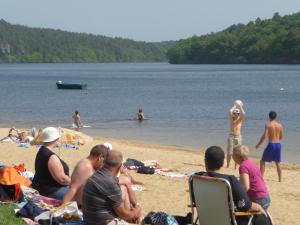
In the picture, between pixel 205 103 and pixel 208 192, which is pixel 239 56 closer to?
pixel 205 103

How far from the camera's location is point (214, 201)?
625 centimetres

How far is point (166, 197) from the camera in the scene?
411 inches

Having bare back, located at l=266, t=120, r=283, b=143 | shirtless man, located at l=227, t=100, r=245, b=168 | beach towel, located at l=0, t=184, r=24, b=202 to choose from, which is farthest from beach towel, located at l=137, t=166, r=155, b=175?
beach towel, located at l=0, t=184, r=24, b=202

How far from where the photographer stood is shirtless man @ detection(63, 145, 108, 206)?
7.52 m

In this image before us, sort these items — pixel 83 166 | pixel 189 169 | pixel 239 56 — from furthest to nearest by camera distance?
pixel 239 56 → pixel 189 169 → pixel 83 166

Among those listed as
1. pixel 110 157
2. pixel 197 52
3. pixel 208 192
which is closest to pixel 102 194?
pixel 110 157

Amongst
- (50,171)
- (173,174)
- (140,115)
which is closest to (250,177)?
(50,171)

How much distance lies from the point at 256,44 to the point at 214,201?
163718mm

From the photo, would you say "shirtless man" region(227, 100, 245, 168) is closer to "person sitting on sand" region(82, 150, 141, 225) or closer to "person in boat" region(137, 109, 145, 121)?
"person sitting on sand" region(82, 150, 141, 225)

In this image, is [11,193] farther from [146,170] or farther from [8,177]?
[146,170]

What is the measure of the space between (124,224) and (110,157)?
695 millimetres

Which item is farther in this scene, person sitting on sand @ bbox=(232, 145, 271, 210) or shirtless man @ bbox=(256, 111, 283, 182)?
shirtless man @ bbox=(256, 111, 283, 182)

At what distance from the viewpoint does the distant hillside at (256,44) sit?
157 metres

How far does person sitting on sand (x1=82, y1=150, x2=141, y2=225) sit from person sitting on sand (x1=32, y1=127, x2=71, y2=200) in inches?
64.9
